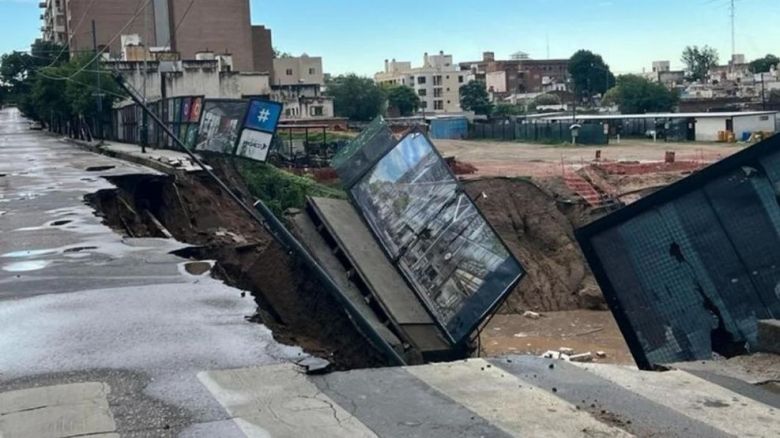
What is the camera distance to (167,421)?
5508 millimetres

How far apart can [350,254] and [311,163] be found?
1992cm

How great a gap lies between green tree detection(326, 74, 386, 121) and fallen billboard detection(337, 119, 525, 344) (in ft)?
256

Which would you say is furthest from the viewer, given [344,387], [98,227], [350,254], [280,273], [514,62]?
[514,62]

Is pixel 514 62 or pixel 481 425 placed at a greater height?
pixel 514 62

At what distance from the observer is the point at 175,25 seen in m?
79.6

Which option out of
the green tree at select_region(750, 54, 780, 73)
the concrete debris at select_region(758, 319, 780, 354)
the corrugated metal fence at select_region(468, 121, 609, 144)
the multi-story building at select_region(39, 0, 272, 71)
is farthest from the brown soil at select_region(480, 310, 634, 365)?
the green tree at select_region(750, 54, 780, 73)

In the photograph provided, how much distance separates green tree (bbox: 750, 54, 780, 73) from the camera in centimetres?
15088

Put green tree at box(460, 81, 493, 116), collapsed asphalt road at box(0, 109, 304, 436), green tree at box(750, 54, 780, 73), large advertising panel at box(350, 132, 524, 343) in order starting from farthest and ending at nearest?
green tree at box(750, 54, 780, 73) < green tree at box(460, 81, 493, 116) < large advertising panel at box(350, 132, 524, 343) < collapsed asphalt road at box(0, 109, 304, 436)

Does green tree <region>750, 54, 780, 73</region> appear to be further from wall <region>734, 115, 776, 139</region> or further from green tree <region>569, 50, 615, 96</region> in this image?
wall <region>734, 115, 776, 139</region>

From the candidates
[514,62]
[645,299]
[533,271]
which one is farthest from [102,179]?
[514,62]

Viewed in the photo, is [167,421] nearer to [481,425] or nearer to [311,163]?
[481,425]

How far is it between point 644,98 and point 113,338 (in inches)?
3687

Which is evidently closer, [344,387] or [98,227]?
[344,387]

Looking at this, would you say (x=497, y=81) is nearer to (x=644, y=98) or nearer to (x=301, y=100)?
(x=644, y=98)
